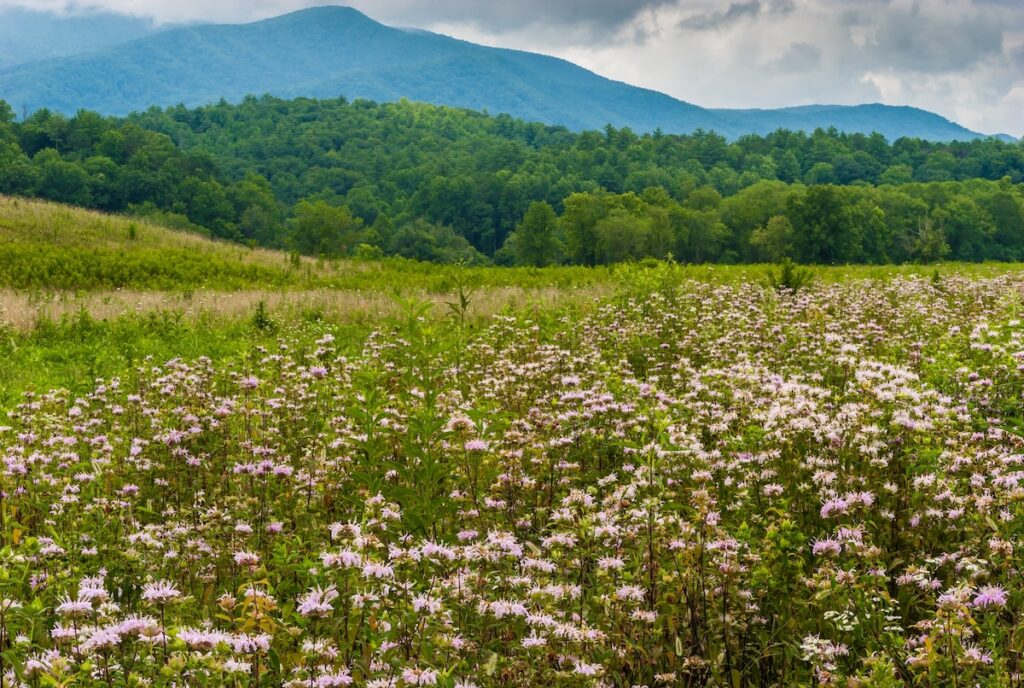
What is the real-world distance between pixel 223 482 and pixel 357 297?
1647 centimetres

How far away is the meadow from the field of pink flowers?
25mm

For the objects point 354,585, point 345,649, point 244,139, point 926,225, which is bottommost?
point 345,649

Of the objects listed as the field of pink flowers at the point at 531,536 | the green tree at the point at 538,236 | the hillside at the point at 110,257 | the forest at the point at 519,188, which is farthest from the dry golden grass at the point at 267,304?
the green tree at the point at 538,236

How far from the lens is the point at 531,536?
4.53 metres

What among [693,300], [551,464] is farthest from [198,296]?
[551,464]

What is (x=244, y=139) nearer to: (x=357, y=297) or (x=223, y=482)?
(x=357, y=297)

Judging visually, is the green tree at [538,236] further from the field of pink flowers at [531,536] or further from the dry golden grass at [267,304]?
the field of pink flowers at [531,536]

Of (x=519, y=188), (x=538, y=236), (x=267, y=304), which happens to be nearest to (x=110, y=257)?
(x=267, y=304)

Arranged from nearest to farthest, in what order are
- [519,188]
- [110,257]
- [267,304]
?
[267,304]
[110,257]
[519,188]

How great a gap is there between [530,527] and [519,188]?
145 m

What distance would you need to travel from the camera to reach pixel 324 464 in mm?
5133

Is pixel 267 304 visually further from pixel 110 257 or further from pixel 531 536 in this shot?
pixel 531 536

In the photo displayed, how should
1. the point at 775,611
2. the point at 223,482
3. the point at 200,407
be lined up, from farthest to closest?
the point at 200,407 → the point at 223,482 → the point at 775,611

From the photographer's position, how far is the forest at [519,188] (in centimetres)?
9694
